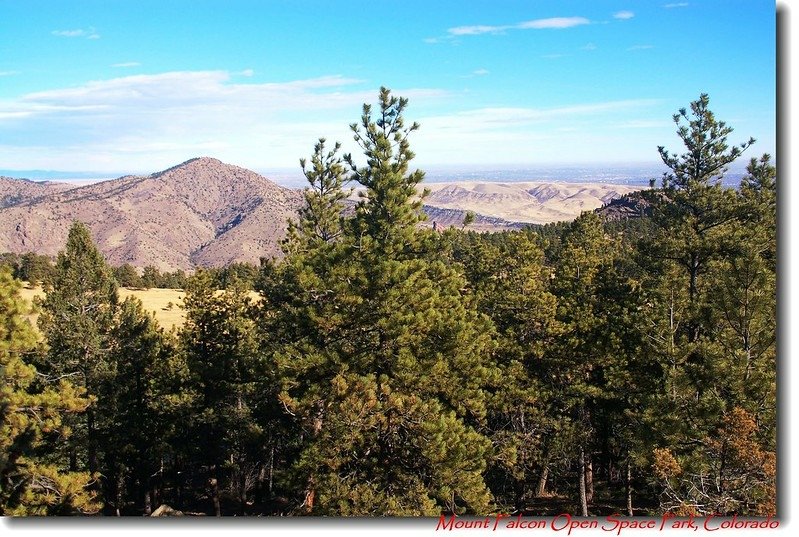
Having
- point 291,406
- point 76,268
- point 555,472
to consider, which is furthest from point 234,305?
point 555,472

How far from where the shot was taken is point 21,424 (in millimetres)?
10508

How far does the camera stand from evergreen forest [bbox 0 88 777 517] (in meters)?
11.4

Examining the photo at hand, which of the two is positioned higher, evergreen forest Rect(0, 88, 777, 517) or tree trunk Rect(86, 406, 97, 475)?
evergreen forest Rect(0, 88, 777, 517)

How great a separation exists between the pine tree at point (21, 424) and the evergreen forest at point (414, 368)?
41 mm

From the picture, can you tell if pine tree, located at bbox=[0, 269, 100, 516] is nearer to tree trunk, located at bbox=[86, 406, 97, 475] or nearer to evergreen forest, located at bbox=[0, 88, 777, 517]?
evergreen forest, located at bbox=[0, 88, 777, 517]

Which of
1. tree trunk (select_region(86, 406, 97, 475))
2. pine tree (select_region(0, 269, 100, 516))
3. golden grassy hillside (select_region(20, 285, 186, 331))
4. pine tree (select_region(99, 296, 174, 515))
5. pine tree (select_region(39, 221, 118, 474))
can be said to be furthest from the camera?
golden grassy hillside (select_region(20, 285, 186, 331))

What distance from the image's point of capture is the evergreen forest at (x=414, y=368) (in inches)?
448

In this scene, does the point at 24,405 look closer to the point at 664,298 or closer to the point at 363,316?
the point at 363,316

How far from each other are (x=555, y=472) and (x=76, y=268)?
57.6 feet

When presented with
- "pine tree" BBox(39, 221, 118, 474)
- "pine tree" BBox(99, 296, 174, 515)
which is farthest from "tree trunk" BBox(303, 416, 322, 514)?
"pine tree" BBox(99, 296, 174, 515)

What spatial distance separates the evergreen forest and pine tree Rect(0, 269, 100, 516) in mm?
41

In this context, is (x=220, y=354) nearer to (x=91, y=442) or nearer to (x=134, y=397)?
(x=134, y=397)

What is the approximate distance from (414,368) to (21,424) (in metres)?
7.62

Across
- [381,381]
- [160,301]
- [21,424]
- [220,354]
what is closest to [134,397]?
[220,354]
